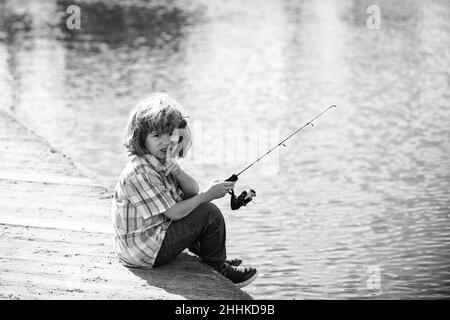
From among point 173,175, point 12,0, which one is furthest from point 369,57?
point 12,0

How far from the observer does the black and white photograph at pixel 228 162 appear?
3.87 metres

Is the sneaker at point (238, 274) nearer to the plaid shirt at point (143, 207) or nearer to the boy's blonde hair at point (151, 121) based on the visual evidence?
the plaid shirt at point (143, 207)

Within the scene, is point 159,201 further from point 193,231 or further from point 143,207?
point 193,231

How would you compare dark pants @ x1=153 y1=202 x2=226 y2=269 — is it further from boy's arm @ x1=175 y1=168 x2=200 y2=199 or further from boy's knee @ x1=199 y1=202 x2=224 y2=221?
boy's arm @ x1=175 y1=168 x2=200 y2=199

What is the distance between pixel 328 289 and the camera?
479 centimetres

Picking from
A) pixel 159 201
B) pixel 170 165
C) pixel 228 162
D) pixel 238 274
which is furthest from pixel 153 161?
pixel 228 162

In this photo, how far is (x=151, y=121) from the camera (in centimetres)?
379

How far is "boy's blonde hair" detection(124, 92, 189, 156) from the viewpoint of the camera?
3.79m

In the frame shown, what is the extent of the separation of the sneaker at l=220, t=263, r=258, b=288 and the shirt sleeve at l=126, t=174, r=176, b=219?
42 cm

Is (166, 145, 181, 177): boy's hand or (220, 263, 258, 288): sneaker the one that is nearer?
(166, 145, 181, 177): boy's hand

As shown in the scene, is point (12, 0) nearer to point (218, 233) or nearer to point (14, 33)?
point (14, 33)

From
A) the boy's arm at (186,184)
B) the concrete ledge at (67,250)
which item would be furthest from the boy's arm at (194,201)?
the concrete ledge at (67,250)

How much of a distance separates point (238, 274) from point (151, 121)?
0.79 meters

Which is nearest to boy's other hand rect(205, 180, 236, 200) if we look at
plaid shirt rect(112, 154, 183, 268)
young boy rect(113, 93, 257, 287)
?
young boy rect(113, 93, 257, 287)
